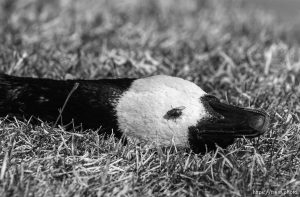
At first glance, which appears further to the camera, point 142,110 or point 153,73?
point 153,73

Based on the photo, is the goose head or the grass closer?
the grass

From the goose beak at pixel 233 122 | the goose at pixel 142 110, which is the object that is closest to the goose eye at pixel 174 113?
the goose at pixel 142 110

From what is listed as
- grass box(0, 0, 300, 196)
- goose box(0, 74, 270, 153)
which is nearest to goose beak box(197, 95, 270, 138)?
goose box(0, 74, 270, 153)

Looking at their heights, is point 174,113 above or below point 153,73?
above

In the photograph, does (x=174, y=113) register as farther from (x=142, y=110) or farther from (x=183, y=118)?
(x=142, y=110)

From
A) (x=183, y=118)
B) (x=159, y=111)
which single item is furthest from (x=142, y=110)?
(x=183, y=118)

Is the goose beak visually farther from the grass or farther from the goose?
the grass

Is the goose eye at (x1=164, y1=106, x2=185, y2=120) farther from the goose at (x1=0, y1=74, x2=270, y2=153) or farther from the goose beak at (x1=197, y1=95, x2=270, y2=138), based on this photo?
the goose beak at (x1=197, y1=95, x2=270, y2=138)
